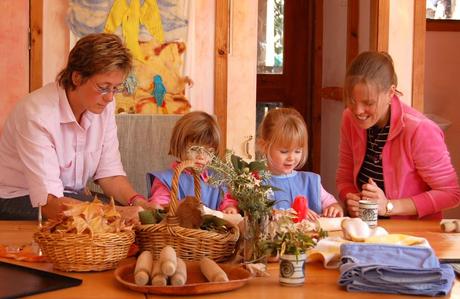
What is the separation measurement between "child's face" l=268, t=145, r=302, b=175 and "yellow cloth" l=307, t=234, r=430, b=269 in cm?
72

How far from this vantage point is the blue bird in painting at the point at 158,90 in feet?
15.0

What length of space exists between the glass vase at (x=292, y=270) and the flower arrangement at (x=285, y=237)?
0.5 inches

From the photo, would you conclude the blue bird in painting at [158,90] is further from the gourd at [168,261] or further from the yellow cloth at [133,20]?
the gourd at [168,261]

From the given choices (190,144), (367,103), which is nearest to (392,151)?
(367,103)

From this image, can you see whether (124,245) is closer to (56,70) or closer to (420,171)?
(420,171)

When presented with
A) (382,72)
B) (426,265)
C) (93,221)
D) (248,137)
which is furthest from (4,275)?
(248,137)

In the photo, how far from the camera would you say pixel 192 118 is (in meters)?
3.31

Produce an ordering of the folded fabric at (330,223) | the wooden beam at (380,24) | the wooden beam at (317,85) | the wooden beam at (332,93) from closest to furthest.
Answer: the folded fabric at (330,223)
the wooden beam at (380,24)
the wooden beam at (332,93)
the wooden beam at (317,85)

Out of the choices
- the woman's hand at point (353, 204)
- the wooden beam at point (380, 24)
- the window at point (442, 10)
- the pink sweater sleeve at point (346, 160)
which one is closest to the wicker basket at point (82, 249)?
the woman's hand at point (353, 204)

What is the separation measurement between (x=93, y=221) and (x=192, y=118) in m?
1.11

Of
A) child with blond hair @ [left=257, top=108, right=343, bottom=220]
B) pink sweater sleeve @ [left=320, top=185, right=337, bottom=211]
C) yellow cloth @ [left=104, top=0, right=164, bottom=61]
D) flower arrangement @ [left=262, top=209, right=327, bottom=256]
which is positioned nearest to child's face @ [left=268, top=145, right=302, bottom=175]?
child with blond hair @ [left=257, top=108, right=343, bottom=220]

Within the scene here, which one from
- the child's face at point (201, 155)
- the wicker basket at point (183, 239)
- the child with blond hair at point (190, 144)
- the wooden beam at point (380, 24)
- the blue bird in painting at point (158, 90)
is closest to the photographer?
the wicker basket at point (183, 239)

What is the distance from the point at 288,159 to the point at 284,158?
0.02 meters

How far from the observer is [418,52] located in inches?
190
